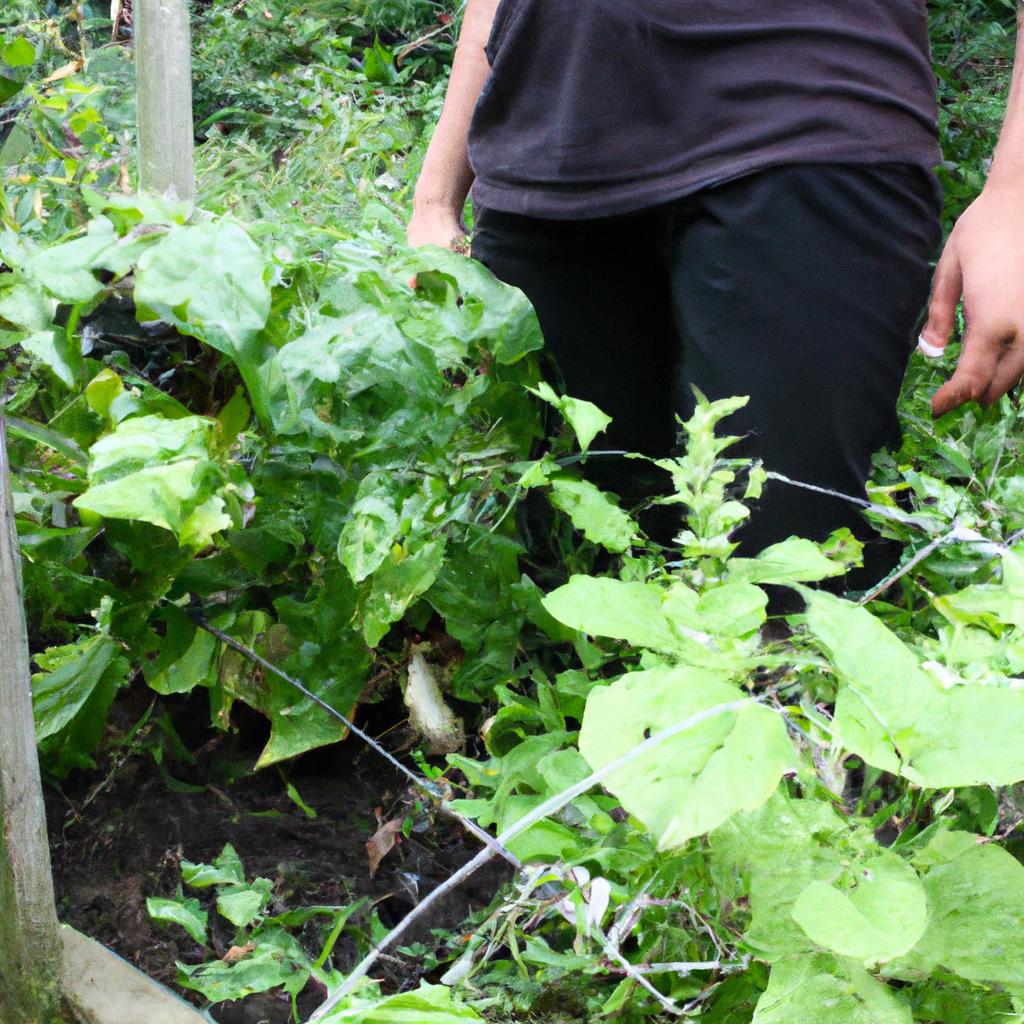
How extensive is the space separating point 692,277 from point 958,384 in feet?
1.15

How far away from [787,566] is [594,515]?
0.26 metres

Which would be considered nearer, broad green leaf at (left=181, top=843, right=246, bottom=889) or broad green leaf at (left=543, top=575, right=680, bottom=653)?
broad green leaf at (left=543, top=575, right=680, bottom=653)

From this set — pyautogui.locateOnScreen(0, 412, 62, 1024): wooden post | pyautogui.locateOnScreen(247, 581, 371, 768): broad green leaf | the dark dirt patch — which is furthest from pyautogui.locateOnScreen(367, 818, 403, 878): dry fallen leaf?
pyautogui.locateOnScreen(0, 412, 62, 1024): wooden post

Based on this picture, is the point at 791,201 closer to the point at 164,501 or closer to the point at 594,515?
the point at 594,515

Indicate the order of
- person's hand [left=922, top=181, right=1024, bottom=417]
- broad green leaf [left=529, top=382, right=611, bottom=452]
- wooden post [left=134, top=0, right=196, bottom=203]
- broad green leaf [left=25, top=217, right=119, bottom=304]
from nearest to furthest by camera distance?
broad green leaf [left=25, top=217, right=119, bottom=304] < broad green leaf [left=529, top=382, right=611, bottom=452] < person's hand [left=922, top=181, right=1024, bottom=417] < wooden post [left=134, top=0, right=196, bottom=203]

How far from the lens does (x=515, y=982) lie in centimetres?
92

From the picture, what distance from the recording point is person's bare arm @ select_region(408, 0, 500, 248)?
1780mm

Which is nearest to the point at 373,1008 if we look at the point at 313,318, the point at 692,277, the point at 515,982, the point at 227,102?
the point at 515,982

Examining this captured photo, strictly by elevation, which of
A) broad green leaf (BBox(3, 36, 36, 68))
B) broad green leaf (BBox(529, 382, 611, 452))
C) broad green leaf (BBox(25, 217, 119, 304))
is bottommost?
broad green leaf (BBox(529, 382, 611, 452))

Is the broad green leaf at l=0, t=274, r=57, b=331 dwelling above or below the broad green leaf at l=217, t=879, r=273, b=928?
above

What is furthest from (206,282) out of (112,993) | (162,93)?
(162,93)

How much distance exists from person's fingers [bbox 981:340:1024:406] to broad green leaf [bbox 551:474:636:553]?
20.7 inches

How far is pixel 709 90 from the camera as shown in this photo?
4.35 feet

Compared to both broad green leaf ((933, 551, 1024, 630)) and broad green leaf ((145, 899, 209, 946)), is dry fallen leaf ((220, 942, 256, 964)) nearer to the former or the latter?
broad green leaf ((145, 899, 209, 946))
